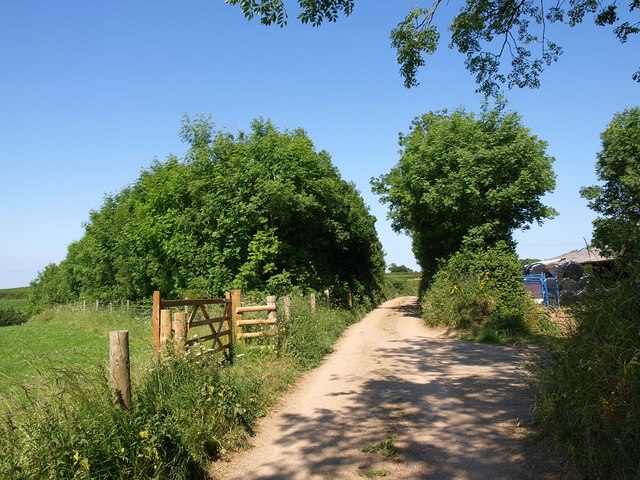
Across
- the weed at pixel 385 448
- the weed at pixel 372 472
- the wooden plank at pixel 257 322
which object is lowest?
the weed at pixel 372 472

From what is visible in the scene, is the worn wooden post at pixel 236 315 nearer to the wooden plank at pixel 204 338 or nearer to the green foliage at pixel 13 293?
the wooden plank at pixel 204 338

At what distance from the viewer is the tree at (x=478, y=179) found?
19.8 m

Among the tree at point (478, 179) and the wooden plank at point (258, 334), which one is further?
the tree at point (478, 179)

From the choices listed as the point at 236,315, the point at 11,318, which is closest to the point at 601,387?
the point at 236,315

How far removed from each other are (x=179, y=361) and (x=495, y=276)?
15195mm

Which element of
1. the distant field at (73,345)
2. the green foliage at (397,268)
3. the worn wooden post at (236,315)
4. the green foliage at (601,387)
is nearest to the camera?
the green foliage at (601,387)

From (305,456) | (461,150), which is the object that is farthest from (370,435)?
(461,150)

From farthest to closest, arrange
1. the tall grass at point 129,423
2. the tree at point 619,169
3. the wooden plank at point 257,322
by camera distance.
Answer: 1. the tree at point 619,169
2. the wooden plank at point 257,322
3. the tall grass at point 129,423

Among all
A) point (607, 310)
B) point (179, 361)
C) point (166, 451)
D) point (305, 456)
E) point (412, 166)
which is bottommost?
point (305, 456)

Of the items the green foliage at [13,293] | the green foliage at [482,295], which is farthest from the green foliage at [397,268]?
the green foliage at [482,295]

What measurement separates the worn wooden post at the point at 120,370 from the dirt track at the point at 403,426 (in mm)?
1372

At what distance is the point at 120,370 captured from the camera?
5.14 metres

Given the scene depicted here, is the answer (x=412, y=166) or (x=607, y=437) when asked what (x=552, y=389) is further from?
(x=412, y=166)

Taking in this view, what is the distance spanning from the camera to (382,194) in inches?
1017
